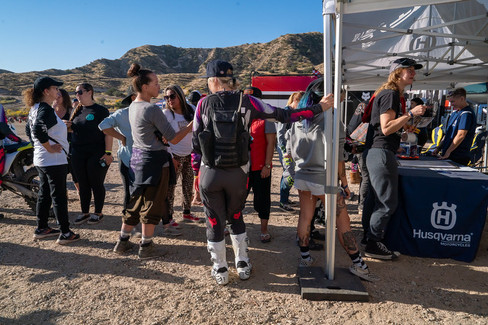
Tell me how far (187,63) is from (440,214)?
101613mm

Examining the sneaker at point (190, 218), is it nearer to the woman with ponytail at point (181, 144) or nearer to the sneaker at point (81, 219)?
the woman with ponytail at point (181, 144)

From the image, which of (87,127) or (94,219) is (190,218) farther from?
(87,127)

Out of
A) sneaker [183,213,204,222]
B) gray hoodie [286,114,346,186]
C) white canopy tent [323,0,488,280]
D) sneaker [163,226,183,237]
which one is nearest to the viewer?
white canopy tent [323,0,488,280]

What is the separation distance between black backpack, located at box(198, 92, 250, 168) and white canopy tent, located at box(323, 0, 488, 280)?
72cm

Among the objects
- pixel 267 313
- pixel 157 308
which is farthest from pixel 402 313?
pixel 157 308

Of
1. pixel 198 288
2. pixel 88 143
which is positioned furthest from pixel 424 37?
pixel 88 143

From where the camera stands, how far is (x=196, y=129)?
2.81 metres

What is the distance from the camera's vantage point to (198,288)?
2.90 meters

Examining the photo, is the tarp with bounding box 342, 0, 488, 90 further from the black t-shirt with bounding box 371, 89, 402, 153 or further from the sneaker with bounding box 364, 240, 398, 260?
the sneaker with bounding box 364, 240, 398, 260

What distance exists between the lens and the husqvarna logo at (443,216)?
10.8ft

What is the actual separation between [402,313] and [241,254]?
4.59ft

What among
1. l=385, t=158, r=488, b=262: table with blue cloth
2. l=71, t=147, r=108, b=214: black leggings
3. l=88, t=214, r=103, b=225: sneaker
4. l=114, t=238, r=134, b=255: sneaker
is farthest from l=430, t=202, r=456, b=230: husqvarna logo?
l=88, t=214, r=103, b=225: sneaker

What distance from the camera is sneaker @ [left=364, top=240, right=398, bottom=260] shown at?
133 inches

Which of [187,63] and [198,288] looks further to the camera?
[187,63]
